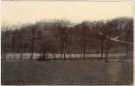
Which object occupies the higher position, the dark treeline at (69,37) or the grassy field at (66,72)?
the dark treeline at (69,37)

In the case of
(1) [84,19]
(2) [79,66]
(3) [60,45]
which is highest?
(1) [84,19]

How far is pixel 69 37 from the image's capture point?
5.65 ft

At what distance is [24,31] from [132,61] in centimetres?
64

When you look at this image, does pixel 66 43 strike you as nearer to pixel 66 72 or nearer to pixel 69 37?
pixel 69 37

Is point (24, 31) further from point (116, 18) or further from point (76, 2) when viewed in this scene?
point (116, 18)

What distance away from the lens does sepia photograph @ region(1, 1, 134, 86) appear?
171cm

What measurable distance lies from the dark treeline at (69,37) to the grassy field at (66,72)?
63 millimetres

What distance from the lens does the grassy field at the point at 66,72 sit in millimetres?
1718

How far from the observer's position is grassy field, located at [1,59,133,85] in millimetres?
1718

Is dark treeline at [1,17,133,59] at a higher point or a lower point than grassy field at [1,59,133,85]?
higher

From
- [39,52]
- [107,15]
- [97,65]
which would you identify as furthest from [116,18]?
[39,52]

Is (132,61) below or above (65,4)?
below

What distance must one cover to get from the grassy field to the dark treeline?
0.06 meters

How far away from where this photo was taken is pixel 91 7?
5.67 feet
